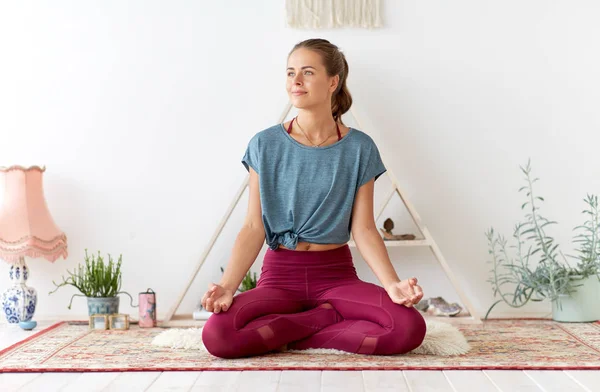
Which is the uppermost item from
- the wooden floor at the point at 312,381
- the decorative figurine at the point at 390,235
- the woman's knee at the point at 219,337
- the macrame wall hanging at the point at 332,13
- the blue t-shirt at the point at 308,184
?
the macrame wall hanging at the point at 332,13

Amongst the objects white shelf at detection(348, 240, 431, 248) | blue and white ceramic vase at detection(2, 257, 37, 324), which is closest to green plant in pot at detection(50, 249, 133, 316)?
blue and white ceramic vase at detection(2, 257, 37, 324)

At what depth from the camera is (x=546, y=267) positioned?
10.6ft

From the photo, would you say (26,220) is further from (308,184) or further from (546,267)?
(546,267)

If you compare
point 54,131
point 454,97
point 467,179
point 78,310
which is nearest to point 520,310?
point 467,179

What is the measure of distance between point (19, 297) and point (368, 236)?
144cm

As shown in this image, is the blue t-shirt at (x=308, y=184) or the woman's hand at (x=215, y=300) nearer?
the woman's hand at (x=215, y=300)

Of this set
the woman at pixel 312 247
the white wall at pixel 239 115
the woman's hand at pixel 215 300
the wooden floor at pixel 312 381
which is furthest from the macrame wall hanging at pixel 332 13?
the wooden floor at pixel 312 381

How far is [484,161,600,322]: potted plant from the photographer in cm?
319

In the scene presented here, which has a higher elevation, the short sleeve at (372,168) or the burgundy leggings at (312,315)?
the short sleeve at (372,168)

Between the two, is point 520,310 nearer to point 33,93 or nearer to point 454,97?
point 454,97

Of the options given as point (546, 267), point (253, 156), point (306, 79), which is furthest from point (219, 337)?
point (546, 267)

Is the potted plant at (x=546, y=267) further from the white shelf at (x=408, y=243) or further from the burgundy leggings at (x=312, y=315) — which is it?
the burgundy leggings at (x=312, y=315)

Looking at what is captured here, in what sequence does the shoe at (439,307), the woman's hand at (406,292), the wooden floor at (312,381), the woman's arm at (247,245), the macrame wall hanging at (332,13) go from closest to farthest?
the wooden floor at (312,381) < the woman's hand at (406,292) < the woman's arm at (247,245) < the shoe at (439,307) < the macrame wall hanging at (332,13)

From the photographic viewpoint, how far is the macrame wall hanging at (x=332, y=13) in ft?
11.2
